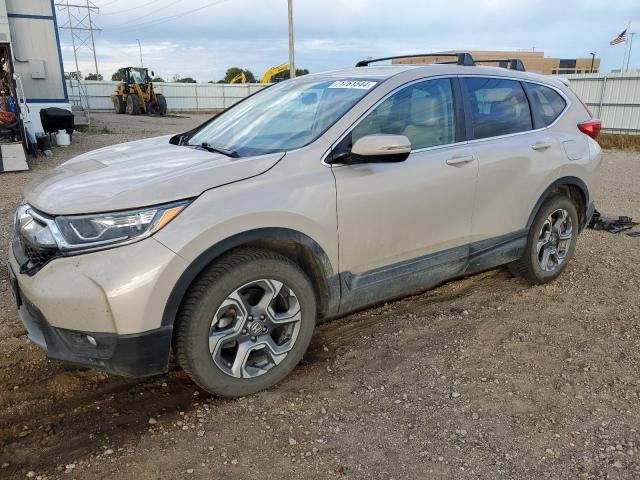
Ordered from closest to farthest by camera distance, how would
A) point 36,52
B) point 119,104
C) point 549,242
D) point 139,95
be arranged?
1. point 549,242
2. point 36,52
3. point 139,95
4. point 119,104

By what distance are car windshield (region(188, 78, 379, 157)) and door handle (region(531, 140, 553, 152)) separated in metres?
1.49

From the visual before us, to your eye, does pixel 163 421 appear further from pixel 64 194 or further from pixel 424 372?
pixel 424 372

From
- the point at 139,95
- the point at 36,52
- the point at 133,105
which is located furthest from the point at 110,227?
the point at 133,105

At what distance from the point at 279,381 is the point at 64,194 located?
1563 mm

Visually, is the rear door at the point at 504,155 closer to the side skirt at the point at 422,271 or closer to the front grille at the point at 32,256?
the side skirt at the point at 422,271

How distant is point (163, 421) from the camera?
9.18ft

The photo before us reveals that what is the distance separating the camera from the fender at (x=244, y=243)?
2.54 m

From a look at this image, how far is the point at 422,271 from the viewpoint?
140 inches

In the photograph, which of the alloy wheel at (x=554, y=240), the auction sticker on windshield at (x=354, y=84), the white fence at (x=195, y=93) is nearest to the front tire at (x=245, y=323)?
the auction sticker on windshield at (x=354, y=84)

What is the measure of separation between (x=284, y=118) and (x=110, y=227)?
1468 mm

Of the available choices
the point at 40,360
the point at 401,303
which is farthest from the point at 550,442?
the point at 40,360

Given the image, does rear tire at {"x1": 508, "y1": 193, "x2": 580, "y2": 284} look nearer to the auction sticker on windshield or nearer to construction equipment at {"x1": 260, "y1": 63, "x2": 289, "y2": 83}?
the auction sticker on windshield

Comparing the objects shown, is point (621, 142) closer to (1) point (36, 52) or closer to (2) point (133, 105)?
(1) point (36, 52)

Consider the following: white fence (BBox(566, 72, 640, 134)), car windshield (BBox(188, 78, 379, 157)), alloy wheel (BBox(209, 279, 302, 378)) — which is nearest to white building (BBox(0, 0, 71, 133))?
car windshield (BBox(188, 78, 379, 157))
